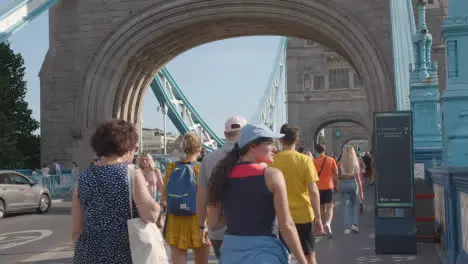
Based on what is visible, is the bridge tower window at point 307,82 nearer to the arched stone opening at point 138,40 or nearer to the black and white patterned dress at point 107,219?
the arched stone opening at point 138,40

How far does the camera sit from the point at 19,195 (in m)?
16.5

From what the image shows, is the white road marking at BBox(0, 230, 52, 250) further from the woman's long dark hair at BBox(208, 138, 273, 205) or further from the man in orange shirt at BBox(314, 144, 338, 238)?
the woman's long dark hair at BBox(208, 138, 273, 205)

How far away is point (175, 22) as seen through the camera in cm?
2177

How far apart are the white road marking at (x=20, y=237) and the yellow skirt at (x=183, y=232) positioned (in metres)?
5.10

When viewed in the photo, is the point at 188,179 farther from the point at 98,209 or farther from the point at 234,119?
the point at 98,209

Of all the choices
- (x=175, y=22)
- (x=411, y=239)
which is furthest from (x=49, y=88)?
(x=411, y=239)

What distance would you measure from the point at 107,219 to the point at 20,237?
8.61 metres

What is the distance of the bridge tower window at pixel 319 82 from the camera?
165 ft

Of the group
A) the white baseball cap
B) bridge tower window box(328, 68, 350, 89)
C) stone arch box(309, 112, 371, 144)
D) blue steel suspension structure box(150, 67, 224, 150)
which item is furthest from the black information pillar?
bridge tower window box(328, 68, 350, 89)

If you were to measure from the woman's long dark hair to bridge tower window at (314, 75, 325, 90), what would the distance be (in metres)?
47.0

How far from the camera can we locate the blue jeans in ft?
35.0

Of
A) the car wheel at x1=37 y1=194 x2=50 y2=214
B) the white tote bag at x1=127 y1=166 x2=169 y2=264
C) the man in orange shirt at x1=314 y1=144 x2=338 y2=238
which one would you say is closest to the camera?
the white tote bag at x1=127 y1=166 x2=169 y2=264

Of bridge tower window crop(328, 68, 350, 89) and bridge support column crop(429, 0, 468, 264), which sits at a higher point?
bridge tower window crop(328, 68, 350, 89)

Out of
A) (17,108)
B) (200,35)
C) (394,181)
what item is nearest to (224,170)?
(394,181)
